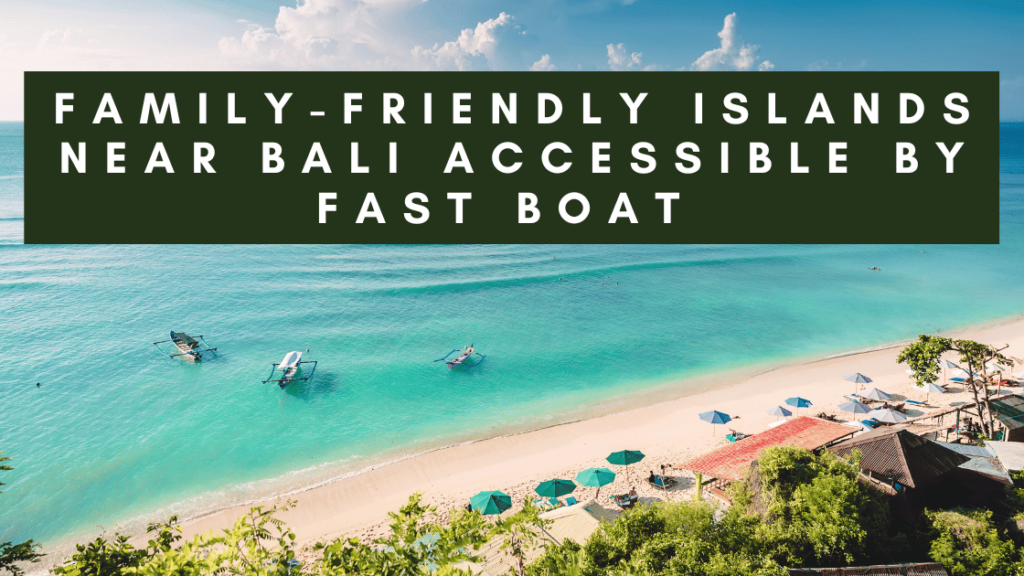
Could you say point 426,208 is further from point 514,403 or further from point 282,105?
point 514,403

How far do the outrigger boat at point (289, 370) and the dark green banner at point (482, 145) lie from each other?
37.0 feet

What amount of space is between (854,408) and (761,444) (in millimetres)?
8417

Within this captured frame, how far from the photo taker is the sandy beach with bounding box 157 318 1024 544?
18688 mm

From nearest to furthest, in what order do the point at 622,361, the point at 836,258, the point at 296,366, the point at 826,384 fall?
1. the point at 826,384
2. the point at 296,366
3. the point at 622,361
4. the point at 836,258

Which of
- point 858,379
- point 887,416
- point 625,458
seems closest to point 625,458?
point 625,458

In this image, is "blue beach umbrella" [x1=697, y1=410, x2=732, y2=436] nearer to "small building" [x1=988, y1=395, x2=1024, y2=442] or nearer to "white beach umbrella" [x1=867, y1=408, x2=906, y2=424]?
"white beach umbrella" [x1=867, y1=408, x2=906, y2=424]

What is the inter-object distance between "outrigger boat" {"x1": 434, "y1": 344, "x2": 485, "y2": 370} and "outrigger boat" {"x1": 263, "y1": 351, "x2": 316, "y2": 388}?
27.0ft

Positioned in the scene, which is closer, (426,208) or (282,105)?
(282,105)

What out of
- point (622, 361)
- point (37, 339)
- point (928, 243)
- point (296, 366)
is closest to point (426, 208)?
point (296, 366)

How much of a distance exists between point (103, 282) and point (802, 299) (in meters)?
62.2

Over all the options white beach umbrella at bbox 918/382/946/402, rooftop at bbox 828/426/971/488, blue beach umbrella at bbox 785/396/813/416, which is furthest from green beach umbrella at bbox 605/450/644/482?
white beach umbrella at bbox 918/382/946/402

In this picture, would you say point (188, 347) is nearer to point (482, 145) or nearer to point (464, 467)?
point (464, 467)

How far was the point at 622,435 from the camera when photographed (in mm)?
23641

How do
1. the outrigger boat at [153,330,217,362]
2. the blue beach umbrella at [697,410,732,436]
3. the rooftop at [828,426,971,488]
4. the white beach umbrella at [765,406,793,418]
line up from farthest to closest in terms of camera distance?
1. the outrigger boat at [153,330,217,362]
2. the white beach umbrella at [765,406,793,418]
3. the blue beach umbrella at [697,410,732,436]
4. the rooftop at [828,426,971,488]
